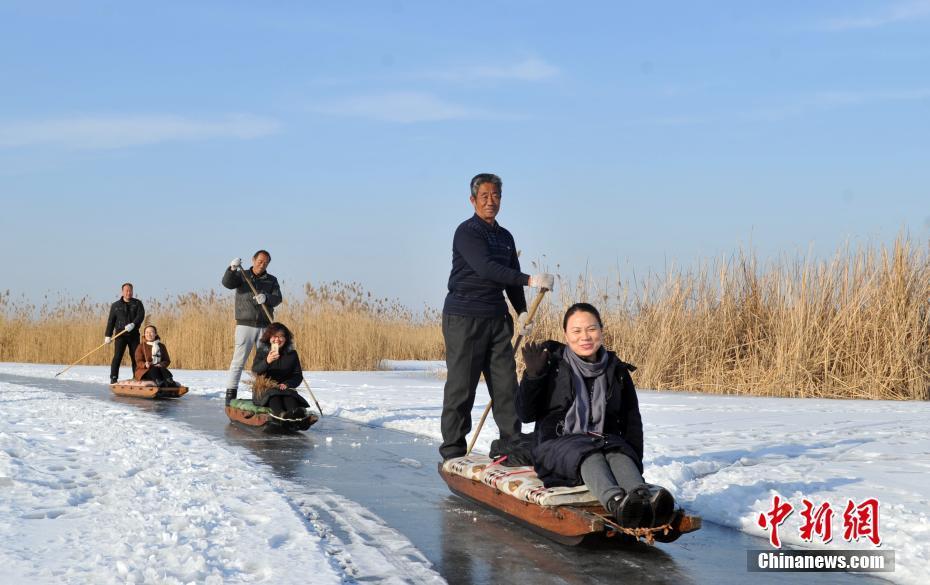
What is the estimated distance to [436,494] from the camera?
6.99 m

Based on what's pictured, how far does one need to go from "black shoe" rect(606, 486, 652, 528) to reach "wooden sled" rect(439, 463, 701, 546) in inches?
1.4

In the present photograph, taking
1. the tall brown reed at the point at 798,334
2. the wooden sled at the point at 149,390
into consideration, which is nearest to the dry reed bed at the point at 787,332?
the tall brown reed at the point at 798,334

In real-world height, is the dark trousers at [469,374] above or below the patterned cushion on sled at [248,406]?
above

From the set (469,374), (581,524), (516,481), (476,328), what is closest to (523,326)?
(476,328)

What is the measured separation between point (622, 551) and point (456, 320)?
2.52 m

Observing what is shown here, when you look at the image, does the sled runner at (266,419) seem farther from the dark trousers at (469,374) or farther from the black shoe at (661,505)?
the black shoe at (661,505)

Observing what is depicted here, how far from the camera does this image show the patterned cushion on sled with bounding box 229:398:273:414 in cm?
1092

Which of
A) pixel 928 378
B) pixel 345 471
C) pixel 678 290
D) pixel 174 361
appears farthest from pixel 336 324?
pixel 345 471

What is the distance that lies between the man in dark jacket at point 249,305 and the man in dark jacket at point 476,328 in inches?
230

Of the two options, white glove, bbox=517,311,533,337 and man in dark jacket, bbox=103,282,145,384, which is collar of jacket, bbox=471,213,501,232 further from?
man in dark jacket, bbox=103,282,145,384

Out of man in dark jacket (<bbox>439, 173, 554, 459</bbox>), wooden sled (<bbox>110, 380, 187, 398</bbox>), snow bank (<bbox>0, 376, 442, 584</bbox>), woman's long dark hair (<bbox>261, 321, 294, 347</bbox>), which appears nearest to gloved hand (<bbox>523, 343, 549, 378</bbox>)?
snow bank (<bbox>0, 376, 442, 584</bbox>)

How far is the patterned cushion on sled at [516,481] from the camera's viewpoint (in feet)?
17.4

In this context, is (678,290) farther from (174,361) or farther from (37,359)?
(37,359)

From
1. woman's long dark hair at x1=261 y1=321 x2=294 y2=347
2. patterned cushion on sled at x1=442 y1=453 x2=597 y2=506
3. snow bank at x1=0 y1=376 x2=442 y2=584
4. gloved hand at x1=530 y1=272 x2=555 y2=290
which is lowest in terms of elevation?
snow bank at x1=0 y1=376 x2=442 y2=584
